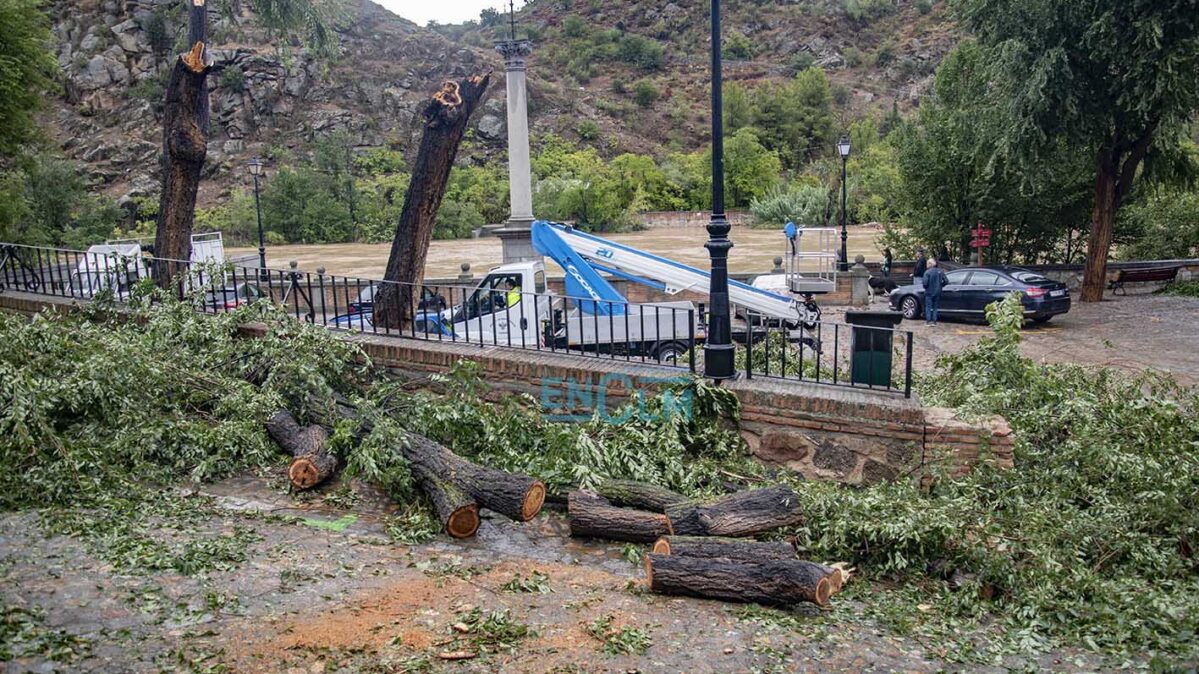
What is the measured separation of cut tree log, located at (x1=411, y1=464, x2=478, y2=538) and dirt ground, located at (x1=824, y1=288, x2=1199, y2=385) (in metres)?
9.06

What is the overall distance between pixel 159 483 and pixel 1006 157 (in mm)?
19142

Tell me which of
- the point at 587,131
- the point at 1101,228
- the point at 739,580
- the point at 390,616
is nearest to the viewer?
the point at 390,616

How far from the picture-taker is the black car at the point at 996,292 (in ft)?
59.0

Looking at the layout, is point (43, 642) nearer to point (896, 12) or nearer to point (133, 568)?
point (133, 568)

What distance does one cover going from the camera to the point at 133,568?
207 inches

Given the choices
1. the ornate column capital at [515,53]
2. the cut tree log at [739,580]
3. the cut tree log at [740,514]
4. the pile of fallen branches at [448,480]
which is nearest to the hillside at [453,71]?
the ornate column capital at [515,53]

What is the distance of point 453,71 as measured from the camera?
272 feet

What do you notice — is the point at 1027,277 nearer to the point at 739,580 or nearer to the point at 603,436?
the point at 603,436

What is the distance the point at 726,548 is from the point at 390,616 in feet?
7.30

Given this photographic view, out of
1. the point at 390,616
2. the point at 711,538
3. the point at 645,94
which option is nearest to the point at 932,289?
the point at 711,538

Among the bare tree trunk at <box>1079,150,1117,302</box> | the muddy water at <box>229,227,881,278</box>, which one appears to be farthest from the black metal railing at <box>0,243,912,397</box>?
the muddy water at <box>229,227,881,278</box>

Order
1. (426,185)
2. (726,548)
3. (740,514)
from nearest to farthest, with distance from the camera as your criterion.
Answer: (726,548) < (740,514) < (426,185)

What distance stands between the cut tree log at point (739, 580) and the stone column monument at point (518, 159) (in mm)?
14466

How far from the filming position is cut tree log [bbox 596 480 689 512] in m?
6.60
